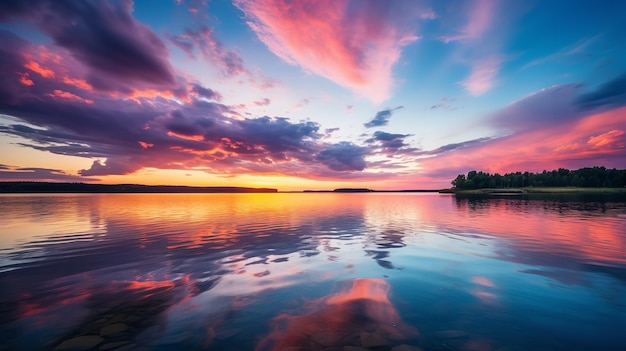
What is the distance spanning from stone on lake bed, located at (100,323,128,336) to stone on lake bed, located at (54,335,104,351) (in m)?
0.24

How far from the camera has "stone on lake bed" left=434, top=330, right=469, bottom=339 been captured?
7.45 meters

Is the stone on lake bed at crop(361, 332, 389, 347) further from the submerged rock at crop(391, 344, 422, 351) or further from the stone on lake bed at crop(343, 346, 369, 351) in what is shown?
the submerged rock at crop(391, 344, 422, 351)

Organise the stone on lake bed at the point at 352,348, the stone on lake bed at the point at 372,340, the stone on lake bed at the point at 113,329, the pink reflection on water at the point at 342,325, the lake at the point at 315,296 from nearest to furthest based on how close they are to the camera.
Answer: the stone on lake bed at the point at 352,348 → the stone on lake bed at the point at 372,340 → the pink reflection on water at the point at 342,325 → the lake at the point at 315,296 → the stone on lake bed at the point at 113,329

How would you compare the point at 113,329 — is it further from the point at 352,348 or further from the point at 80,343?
the point at 352,348

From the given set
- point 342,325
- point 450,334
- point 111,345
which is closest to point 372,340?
point 342,325

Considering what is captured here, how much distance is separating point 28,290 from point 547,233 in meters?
41.1

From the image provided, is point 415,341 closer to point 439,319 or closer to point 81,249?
point 439,319

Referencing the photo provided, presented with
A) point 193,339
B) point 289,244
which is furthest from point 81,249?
point 193,339

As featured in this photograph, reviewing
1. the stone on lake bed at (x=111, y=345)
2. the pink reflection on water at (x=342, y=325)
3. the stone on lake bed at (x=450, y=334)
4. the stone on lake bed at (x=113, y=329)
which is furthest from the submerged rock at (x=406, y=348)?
the stone on lake bed at (x=113, y=329)

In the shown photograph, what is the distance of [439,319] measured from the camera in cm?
853

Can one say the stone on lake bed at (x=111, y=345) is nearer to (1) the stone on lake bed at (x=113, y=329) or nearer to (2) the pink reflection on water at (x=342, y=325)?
(1) the stone on lake bed at (x=113, y=329)

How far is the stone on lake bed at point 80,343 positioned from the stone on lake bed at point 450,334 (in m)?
10.2

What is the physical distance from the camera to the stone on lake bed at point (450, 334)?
7447 mm

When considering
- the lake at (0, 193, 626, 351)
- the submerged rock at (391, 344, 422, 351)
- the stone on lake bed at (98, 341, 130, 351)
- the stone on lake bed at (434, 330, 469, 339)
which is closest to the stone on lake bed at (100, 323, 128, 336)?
the lake at (0, 193, 626, 351)
